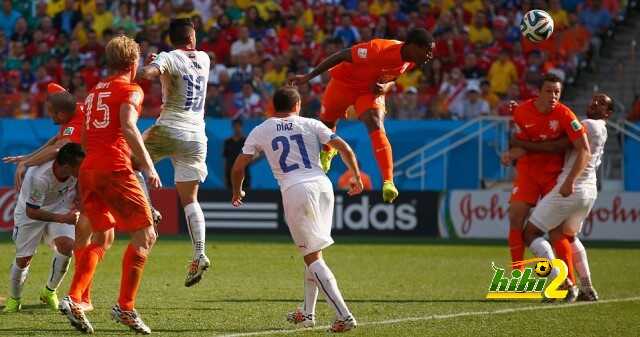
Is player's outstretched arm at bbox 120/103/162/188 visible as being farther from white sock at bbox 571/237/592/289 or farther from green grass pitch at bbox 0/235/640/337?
white sock at bbox 571/237/592/289

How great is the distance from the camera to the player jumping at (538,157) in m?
13.4

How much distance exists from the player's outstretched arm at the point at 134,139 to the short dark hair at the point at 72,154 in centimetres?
170

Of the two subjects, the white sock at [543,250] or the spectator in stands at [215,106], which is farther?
the spectator in stands at [215,106]

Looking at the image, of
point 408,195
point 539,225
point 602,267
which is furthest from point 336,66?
point 408,195

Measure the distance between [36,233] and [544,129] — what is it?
17.7ft

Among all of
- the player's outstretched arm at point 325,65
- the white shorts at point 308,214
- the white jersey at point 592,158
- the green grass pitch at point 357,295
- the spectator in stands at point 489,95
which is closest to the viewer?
the white shorts at point 308,214

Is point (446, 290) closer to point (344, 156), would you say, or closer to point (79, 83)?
point (344, 156)

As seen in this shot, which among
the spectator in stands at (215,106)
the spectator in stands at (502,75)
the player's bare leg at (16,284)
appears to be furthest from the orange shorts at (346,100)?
the spectator in stands at (502,75)

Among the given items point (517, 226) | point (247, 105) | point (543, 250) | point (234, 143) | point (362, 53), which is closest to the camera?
point (362, 53)

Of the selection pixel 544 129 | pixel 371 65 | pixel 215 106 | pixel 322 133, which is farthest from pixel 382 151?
pixel 215 106

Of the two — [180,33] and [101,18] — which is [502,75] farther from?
[180,33]

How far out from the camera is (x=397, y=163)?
23516 mm

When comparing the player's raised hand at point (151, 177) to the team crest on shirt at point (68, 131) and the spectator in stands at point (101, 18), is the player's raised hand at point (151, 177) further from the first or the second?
the spectator in stands at point (101, 18)

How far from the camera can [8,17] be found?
95.7 ft
